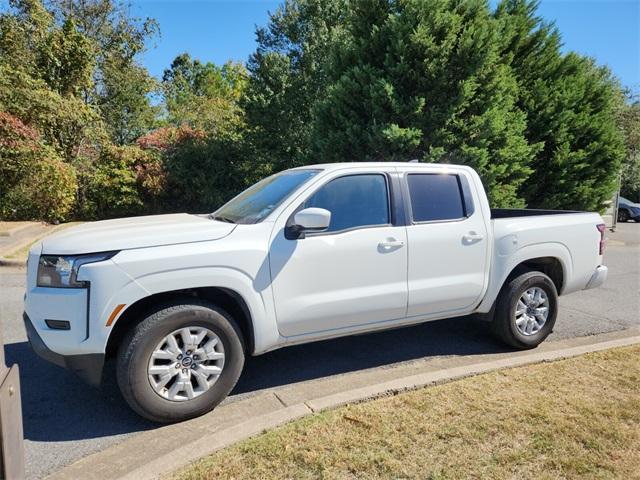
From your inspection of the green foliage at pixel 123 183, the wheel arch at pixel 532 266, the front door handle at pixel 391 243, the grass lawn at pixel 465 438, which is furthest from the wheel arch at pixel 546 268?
the green foliage at pixel 123 183

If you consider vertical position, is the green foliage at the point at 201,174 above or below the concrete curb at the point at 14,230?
above

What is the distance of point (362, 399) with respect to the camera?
142 inches

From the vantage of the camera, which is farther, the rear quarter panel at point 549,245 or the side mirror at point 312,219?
the rear quarter panel at point 549,245

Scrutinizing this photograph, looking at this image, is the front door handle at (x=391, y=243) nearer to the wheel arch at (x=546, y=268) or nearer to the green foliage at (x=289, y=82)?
the wheel arch at (x=546, y=268)

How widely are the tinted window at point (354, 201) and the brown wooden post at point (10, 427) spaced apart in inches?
93.7

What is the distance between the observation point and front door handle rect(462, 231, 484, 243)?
14.8 ft

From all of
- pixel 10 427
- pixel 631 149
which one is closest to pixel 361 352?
pixel 10 427

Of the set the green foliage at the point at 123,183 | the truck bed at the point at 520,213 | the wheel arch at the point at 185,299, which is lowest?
the wheel arch at the point at 185,299

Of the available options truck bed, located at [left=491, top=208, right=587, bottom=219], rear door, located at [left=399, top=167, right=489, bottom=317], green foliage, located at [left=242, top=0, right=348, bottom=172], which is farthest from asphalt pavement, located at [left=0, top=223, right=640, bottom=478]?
green foliage, located at [left=242, top=0, right=348, bottom=172]

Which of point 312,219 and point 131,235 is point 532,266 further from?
point 131,235

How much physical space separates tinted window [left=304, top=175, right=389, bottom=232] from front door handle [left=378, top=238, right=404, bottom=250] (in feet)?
0.57

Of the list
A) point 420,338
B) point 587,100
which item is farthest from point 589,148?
point 420,338

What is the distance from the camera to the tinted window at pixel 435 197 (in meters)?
4.41

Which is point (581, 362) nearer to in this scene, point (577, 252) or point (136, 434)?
point (577, 252)
